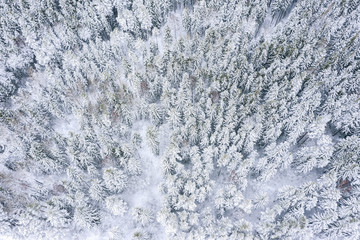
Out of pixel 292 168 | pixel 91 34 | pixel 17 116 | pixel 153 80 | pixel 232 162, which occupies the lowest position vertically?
pixel 292 168

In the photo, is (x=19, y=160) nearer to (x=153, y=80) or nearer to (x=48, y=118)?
(x=48, y=118)

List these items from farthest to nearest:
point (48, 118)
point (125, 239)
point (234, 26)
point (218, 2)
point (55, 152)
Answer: point (218, 2) → point (234, 26) → point (48, 118) → point (55, 152) → point (125, 239)

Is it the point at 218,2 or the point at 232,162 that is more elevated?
the point at 218,2

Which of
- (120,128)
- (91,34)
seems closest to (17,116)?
(120,128)

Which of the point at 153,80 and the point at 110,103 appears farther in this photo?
the point at 153,80

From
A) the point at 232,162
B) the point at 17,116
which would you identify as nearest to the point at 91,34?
the point at 17,116

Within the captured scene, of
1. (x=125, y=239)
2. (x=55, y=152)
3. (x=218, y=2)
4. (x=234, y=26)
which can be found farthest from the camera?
(x=218, y=2)

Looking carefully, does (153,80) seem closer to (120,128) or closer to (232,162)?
(120,128)
